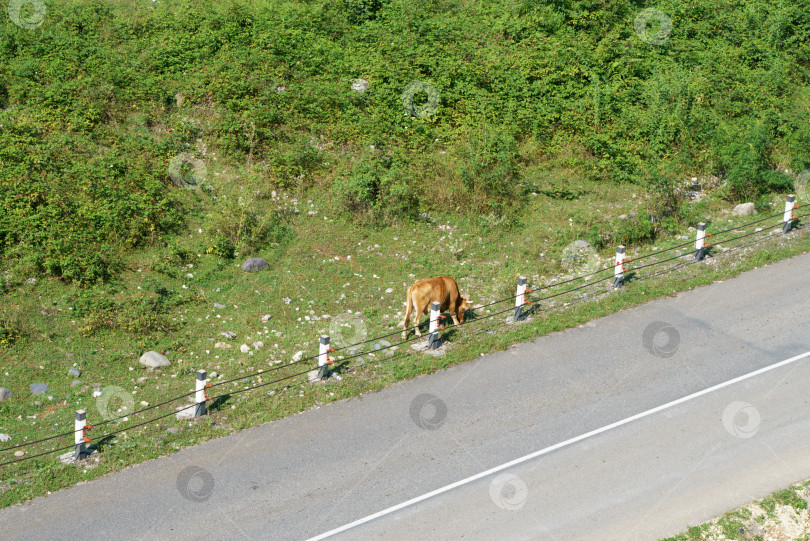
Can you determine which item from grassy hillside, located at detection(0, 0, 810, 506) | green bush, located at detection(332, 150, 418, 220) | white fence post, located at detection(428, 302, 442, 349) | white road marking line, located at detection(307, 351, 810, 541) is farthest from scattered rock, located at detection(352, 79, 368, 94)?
white road marking line, located at detection(307, 351, 810, 541)

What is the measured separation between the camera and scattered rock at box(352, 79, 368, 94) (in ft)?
71.7

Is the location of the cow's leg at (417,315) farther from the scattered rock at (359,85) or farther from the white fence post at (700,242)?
the scattered rock at (359,85)

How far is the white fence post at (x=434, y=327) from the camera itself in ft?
45.4

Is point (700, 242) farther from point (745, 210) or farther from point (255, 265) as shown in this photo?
point (255, 265)

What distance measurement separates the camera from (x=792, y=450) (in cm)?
1183

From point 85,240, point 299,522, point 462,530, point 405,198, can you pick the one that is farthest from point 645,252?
point 85,240

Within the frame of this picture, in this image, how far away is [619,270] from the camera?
15977 millimetres

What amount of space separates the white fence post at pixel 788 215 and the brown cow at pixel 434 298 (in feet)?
28.1

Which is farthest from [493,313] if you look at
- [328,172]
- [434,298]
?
[328,172]

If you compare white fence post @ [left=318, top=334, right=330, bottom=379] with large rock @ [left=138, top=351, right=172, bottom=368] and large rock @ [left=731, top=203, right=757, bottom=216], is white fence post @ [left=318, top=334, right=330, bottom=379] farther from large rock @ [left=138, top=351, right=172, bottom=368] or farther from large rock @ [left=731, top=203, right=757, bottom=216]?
large rock @ [left=731, top=203, right=757, bottom=216]

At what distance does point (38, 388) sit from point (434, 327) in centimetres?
681

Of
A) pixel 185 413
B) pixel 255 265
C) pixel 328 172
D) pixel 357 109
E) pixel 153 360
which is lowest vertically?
pixel 185 413

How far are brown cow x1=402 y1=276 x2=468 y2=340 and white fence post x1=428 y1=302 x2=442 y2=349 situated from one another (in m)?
0.29

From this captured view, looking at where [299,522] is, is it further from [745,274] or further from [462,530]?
[745,274]
